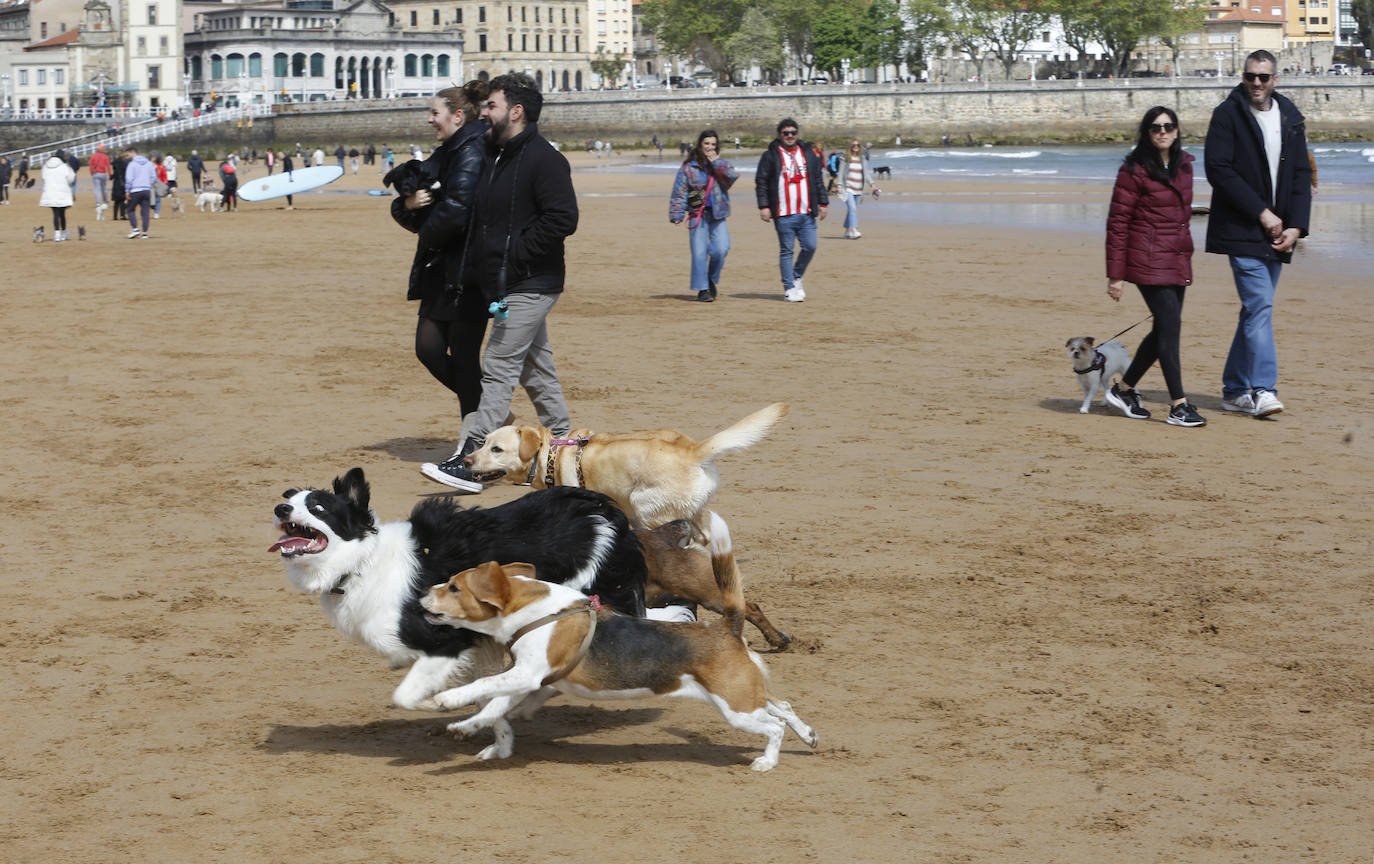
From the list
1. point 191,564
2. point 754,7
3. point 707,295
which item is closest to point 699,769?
point 191,564

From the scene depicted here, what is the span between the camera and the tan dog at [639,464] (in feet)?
20.6

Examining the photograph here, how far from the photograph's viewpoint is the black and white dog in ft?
15.7

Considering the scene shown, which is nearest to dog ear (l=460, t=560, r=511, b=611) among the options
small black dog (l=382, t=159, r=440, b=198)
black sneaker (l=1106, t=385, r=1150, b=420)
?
small black dog (l=382, t=159, r=440, b=198)

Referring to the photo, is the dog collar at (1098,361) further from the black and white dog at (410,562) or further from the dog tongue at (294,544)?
the dog tongue at (294,544)

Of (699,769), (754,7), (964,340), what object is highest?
(754,7)

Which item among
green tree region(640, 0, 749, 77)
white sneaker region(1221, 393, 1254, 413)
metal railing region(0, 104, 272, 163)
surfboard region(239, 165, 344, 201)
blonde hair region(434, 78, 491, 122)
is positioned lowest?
white sneaker region(1221, 393, 1254, 413)

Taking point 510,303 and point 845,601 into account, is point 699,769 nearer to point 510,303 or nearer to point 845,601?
point 845,601

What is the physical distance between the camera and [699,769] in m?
4.88

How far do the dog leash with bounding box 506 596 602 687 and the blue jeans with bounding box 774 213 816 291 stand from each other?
12758 mm

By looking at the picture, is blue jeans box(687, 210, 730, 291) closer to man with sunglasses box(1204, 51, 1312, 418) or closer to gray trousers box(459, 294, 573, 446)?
man with sunglasses box(1204, 51, 1312, 418)

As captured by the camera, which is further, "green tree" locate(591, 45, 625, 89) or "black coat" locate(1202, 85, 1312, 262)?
"green tree" locate(591, 45, 625, 89)

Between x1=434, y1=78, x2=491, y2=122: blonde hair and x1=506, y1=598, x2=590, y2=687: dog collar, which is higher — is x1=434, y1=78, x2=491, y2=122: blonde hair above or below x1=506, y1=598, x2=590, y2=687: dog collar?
above

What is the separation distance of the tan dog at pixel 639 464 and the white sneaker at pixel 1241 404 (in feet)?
17.6

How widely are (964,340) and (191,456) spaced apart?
24.4 feet
